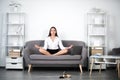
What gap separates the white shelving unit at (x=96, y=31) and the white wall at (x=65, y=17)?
17 centimetres

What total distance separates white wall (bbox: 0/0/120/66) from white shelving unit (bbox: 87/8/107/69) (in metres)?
0.17

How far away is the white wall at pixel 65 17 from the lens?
340 inches

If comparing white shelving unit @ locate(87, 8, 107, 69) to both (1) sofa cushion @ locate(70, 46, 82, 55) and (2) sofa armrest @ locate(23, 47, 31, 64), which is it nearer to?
(1) sofa cushion @ locate(70, 46, 82, 55)

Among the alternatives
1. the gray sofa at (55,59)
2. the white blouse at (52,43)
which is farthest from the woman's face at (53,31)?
the gray sofa at (55,59)

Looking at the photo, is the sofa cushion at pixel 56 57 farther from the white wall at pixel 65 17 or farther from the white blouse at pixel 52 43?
the white wall at pixel 65 17

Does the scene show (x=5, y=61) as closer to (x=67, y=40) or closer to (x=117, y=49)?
(x=67, y=40)

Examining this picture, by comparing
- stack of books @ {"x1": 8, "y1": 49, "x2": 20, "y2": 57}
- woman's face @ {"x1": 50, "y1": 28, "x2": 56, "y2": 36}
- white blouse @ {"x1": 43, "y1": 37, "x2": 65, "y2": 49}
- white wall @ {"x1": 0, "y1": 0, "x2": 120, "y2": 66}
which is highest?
white wall @ {"x1": 0, "y1": 0, "x2": 120, "y2": 66}

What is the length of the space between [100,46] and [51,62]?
173 cm

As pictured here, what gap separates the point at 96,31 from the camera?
8.59 m

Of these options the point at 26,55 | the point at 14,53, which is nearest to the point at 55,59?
the point at 26,55

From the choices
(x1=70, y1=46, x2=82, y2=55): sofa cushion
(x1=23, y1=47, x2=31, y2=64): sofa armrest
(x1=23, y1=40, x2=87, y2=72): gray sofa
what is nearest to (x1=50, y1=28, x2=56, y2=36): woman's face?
(x1=70, y1=46, x2=82, y2=55): sofa cushion

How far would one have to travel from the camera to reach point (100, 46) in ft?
27.4

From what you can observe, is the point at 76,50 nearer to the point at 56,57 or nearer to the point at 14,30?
the point at 56,57

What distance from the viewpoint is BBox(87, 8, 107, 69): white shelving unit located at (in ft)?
27.3
